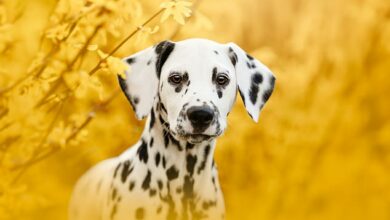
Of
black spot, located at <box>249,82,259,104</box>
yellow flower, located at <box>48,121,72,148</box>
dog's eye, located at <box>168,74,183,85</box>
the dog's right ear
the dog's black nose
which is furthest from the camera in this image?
yellow flower, located at <box>48,121,72,148</box>

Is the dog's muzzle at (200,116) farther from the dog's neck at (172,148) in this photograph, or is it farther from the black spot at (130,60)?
the black spot at (130,60)

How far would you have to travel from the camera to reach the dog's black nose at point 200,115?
11.9 feet

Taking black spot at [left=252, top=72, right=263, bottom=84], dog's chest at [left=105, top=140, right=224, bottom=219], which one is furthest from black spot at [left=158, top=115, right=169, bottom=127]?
black spot at [left=252, top=72, right=263, bottom=84]

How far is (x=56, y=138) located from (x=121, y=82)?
49 centimetres

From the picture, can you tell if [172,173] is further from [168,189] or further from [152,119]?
[152,119]

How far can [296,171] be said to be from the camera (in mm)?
5469

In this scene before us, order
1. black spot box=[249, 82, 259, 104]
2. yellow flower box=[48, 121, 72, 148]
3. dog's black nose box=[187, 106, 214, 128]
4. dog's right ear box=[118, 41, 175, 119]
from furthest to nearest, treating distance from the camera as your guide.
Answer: yellow flower box=[48, 121, 72, 148], black spot box=[249, 82, 259, 104], dog's right ear box=[118, 41, 175, 119], dog's black nose box=[187, 106, 214, 128]

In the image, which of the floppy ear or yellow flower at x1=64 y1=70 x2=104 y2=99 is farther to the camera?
the floppy ear

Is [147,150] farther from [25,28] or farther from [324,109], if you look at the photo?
[324,109]

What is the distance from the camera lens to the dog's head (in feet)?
12.1

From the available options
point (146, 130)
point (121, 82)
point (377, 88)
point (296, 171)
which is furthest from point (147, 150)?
point (377, 88)

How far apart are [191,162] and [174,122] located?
0.34 metres

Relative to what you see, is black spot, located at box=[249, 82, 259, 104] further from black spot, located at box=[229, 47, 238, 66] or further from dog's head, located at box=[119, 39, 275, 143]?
black spot, located at box=[229, 47, 238, 66]

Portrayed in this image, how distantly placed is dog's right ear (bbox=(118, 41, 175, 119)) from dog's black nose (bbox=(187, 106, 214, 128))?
32 centimetres
